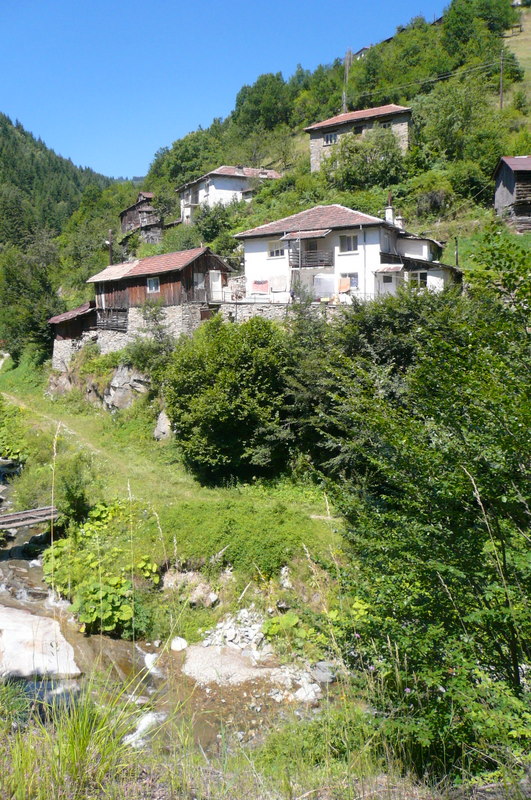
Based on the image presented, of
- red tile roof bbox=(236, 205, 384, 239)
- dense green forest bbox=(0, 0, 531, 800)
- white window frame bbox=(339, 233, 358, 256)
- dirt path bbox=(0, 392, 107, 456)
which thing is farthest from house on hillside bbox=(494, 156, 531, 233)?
dirt path bbox=(0, 392, 107, 456)

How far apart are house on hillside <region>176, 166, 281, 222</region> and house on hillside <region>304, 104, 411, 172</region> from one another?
18.3 feet

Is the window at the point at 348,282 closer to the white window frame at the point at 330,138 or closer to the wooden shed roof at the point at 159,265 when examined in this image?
the wooden shed roof at the point at 159,265

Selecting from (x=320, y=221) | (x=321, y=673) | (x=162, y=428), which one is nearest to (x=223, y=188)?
(x=320, y=221)

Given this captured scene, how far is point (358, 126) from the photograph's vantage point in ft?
146

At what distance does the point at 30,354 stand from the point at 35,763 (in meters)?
40.2

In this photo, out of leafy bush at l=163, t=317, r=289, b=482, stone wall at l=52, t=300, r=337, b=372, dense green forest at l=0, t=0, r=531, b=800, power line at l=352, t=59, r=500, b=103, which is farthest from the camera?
power line at l=352, t=59, r=500, b=103

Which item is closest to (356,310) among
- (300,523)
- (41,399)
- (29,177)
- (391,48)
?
(300,523)

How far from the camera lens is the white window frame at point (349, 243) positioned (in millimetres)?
25062

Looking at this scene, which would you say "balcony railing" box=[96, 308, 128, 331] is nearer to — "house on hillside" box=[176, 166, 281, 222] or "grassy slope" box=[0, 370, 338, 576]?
"grassy slope" box=[0, 370, 338, 576]

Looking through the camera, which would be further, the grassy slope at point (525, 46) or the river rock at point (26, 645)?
the grassy slope at point (525, 46)

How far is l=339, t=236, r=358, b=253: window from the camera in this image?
25.1 metres

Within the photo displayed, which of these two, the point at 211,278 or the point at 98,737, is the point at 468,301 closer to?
the point at 211,278

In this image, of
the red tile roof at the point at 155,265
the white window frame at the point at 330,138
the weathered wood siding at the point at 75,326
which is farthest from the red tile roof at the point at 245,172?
the weathered wood siding at the point at 75,326

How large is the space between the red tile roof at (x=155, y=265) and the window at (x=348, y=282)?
7.66m
